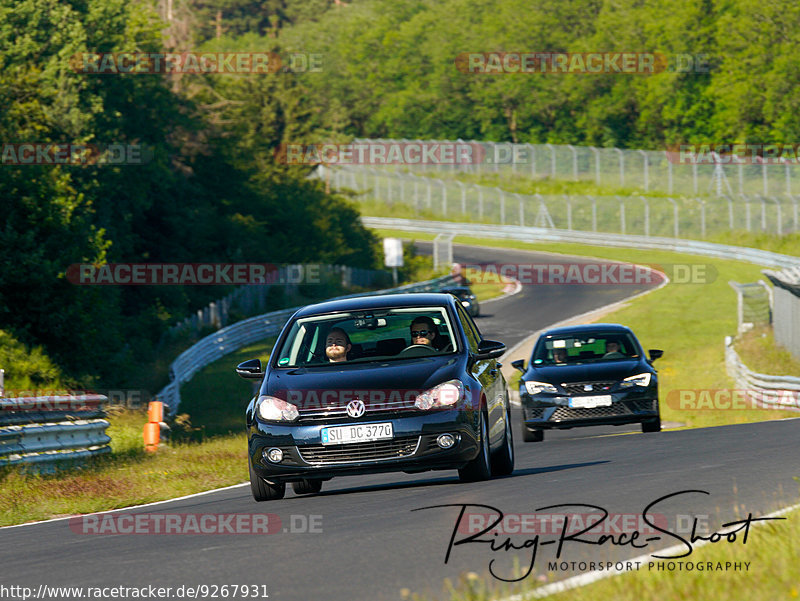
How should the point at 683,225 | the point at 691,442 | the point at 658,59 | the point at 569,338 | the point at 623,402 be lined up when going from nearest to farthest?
1. the point at 691,442
2. the point at 623,402
3. the point at 569,338
4. the point at 683,225
5. the point at 658,59

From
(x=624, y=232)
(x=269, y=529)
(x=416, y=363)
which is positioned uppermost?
(x=416, y=363)

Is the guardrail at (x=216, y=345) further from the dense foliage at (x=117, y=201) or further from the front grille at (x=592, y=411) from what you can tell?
the front grille at (x=592, y=411)

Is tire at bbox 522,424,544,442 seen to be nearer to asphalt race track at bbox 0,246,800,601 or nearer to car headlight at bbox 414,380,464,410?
asphalt race track at bbox 0,246,800,601

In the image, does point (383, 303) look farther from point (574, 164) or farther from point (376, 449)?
point (574, 164)

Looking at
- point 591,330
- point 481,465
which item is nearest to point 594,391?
point 591,330

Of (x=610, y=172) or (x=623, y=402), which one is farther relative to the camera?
(x=610, y=172)

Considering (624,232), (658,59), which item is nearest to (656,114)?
(658,59)

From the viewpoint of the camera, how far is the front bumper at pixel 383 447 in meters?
10.4

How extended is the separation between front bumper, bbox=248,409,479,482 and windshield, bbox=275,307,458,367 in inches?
36.0

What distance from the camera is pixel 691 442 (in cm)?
1497

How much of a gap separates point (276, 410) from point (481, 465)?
1756mm

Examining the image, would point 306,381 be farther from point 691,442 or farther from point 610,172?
point 610,172

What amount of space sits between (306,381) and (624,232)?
65028 millimetres

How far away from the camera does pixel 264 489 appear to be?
1104cm
